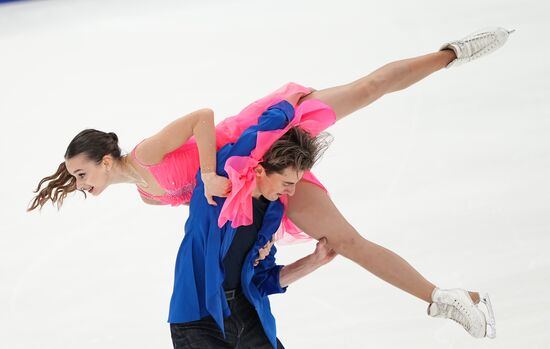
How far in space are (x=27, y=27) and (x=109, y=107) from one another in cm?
210

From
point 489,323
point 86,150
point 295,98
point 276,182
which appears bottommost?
point 489,323

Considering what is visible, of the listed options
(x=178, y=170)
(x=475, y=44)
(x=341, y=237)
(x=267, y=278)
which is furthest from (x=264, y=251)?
(x=475, y=44)

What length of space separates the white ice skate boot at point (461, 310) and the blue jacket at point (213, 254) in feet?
1.98

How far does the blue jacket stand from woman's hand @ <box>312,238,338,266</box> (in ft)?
0.72

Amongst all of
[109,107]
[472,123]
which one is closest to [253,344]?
[472,123]

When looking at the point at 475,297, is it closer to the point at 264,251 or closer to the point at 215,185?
the point at 264,251

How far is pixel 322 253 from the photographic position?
3.05 metres

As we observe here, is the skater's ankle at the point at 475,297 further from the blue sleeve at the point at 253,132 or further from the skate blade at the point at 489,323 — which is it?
the blue sleeve at the point at 253,132

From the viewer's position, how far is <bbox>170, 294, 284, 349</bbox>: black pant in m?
2.79

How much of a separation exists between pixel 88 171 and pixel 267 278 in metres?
0.74

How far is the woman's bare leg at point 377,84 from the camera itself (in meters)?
3.15

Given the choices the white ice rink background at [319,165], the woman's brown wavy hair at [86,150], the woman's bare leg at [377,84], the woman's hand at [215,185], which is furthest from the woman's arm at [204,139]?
the white ice rink background at [319,165]

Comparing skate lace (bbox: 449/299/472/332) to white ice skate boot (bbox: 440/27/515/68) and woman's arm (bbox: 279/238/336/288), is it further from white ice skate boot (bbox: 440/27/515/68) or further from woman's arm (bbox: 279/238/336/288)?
white ice skate boot (bbox: 440/27/515/68)

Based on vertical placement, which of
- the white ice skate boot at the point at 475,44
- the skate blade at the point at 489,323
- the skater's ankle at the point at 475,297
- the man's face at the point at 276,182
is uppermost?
the white ice skate boot at the point at 475,44
